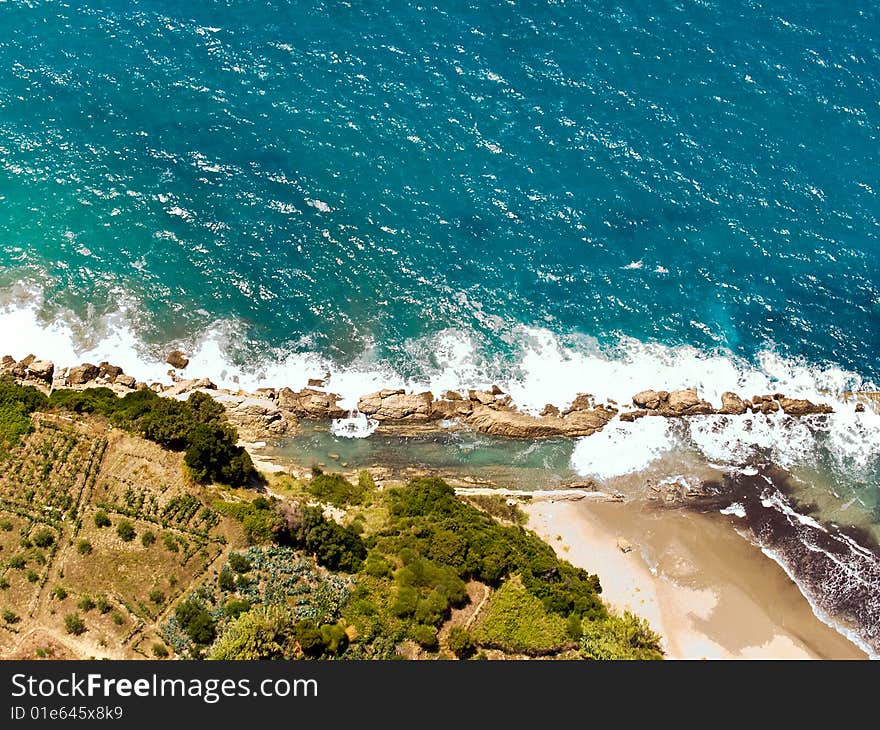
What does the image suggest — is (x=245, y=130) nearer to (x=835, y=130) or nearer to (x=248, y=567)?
(x=248, y=567)

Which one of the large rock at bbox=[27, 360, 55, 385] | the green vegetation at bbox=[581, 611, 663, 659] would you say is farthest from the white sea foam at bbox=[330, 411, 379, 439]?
the large rock at bbox=[27, 360, 55, 385]

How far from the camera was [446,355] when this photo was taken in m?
81.4

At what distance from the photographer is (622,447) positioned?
258 ft

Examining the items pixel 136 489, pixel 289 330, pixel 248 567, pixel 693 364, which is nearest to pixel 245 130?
pixel 289 330

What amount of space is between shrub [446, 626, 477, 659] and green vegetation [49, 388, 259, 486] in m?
24.3

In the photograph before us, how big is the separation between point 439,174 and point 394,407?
3170cm

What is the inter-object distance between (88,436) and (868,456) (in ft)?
271

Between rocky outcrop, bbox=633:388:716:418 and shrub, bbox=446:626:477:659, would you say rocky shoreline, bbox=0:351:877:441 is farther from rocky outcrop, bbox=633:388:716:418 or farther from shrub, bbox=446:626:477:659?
shrub, bbox=446:626:477:659

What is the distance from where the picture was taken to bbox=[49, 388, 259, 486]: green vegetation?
66.9m

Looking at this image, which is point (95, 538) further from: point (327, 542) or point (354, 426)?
point (354, 426)

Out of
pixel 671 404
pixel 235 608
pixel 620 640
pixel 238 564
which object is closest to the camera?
pixel 235 608

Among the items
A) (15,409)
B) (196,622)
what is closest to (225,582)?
(196,622)

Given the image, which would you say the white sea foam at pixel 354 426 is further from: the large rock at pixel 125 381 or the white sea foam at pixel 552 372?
the large rock at pixel 125 381

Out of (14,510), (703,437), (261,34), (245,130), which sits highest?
(261,34)
